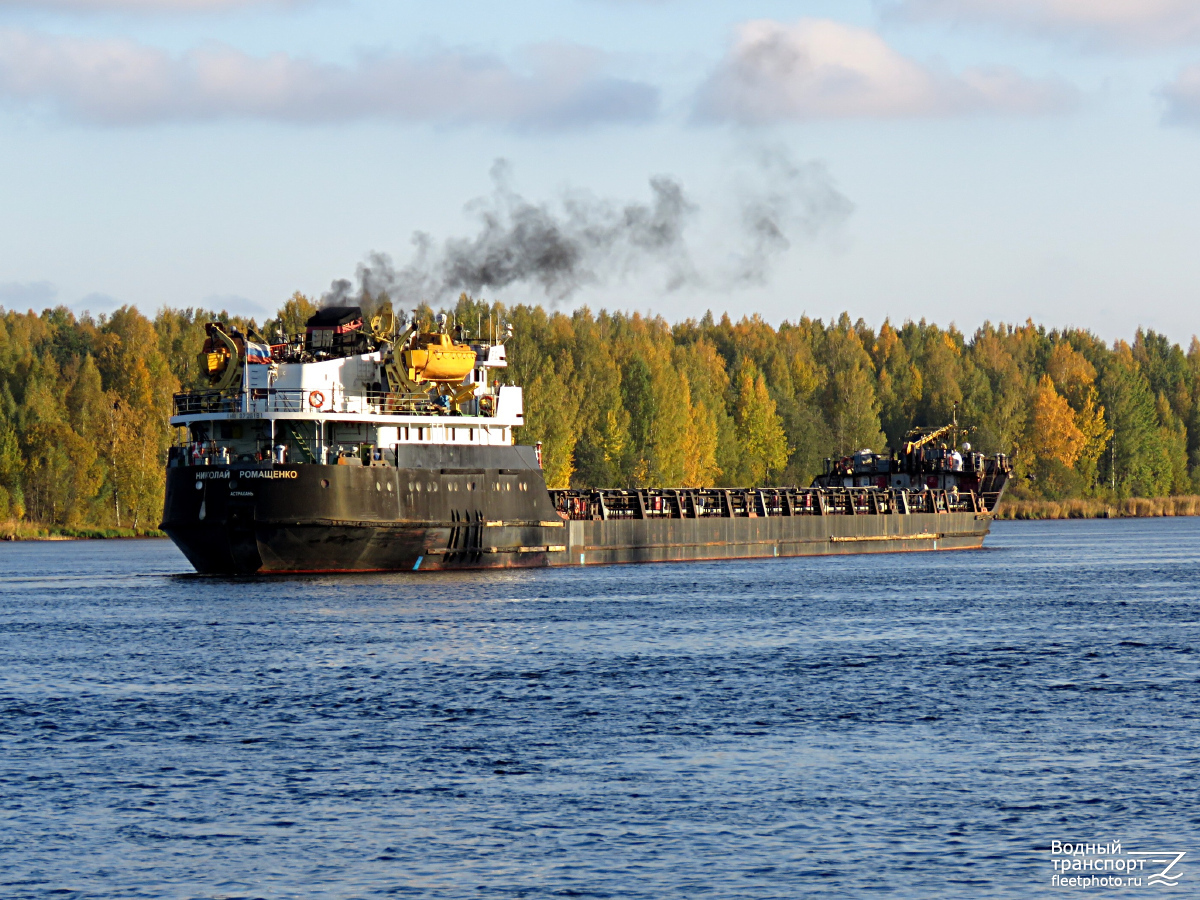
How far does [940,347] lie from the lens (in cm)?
19588

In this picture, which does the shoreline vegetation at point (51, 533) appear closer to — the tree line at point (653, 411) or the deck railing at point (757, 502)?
the tree line at point (653, 411)

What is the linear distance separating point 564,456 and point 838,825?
4228 inches

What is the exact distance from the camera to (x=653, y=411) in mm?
142250

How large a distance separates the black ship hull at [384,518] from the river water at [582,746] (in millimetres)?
3729

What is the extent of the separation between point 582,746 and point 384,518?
3034 centimetres

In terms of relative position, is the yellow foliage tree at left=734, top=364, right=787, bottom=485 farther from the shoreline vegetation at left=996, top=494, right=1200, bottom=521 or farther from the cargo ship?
the cargo ship

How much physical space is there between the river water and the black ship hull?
12.2 feet

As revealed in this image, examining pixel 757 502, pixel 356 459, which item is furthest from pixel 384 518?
pixel 757 502

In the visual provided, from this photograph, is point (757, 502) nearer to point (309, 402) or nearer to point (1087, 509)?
point (309, 402)

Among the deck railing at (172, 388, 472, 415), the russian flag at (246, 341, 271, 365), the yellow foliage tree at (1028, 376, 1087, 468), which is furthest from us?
the yellow foliage tree at (1028, 376, 1087, 468)

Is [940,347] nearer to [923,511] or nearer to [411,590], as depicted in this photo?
[923,511]

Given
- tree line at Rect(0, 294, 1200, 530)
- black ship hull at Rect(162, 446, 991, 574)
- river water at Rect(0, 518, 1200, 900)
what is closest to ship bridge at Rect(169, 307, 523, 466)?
black ship hull at Rect(162, 446, 991, 574)

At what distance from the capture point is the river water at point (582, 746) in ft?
62.1

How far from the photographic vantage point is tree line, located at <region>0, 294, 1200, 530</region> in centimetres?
11938
